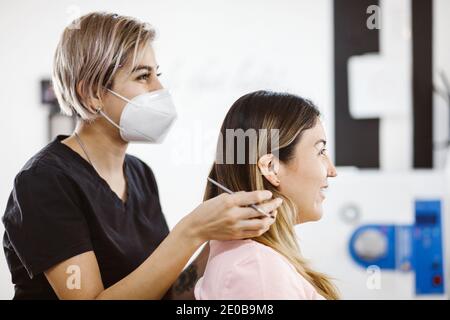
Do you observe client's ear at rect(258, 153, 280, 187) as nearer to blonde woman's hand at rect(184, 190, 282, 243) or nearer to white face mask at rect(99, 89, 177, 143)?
blonde woman's hand at rect(184, 190, 282, 243)

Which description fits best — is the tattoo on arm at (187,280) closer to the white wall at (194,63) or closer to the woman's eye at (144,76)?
the white wall at (194,63)

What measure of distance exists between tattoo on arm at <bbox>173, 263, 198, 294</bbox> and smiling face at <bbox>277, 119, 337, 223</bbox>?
0.38 meters

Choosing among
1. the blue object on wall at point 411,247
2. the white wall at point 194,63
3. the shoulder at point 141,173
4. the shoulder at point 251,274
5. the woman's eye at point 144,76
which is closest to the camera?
the shoulder at point 251,274

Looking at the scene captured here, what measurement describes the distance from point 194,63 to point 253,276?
0.96 m

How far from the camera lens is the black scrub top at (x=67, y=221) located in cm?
99

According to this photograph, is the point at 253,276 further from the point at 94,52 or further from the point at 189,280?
the point at 94,52

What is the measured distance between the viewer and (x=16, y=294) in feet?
3.69

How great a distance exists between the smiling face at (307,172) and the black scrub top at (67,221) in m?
0.38

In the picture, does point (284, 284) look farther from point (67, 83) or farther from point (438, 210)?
point (438, 210)

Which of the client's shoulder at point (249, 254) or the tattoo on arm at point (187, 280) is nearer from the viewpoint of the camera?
the client's shoulder at point (249, 254)

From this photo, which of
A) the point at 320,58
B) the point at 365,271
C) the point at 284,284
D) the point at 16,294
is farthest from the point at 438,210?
the point at 16,294

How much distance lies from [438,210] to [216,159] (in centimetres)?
100

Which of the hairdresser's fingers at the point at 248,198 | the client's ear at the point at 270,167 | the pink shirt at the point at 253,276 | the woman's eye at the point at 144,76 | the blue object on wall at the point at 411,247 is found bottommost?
the blue object on wall at the point at 411,247

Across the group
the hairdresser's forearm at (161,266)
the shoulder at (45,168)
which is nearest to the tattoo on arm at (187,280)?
the hairdresser's forearm at (161,266)
